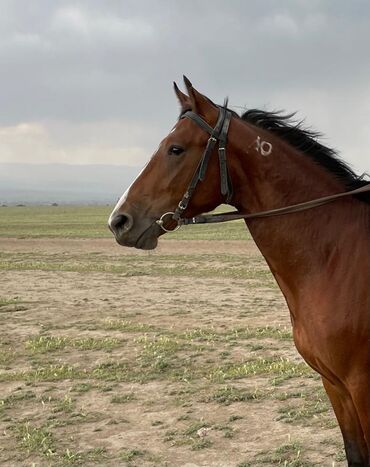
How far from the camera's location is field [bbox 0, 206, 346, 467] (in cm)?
522

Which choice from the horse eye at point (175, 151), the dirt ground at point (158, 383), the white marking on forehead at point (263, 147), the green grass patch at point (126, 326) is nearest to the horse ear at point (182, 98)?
the horse eye at point (175, 151)

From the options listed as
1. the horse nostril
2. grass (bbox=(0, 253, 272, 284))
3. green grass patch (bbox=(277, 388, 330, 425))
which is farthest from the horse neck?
grass (bbox=(0, 253, 272, 284))

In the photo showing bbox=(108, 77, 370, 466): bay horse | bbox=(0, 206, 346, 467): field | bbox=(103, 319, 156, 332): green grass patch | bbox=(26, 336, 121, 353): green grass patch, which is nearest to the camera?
bbox=(108, 77, 370, 466): bay horse

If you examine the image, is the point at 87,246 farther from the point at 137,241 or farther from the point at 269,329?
the point at 137,241

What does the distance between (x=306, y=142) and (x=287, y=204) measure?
0.51 metres

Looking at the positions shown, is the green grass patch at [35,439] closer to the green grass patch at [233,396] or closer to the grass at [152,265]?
the green grass patch at [233,396]

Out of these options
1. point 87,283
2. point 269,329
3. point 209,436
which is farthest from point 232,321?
point 87,283

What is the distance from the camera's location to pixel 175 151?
355cm

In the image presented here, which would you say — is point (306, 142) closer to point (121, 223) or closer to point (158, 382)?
point (121, 223)

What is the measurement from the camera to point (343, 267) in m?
3.35

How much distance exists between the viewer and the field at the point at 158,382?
522 cm

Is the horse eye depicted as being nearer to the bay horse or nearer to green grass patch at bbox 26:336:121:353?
the bay horse

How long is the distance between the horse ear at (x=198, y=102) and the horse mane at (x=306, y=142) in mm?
324

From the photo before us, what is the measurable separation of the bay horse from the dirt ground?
6.47 feet
